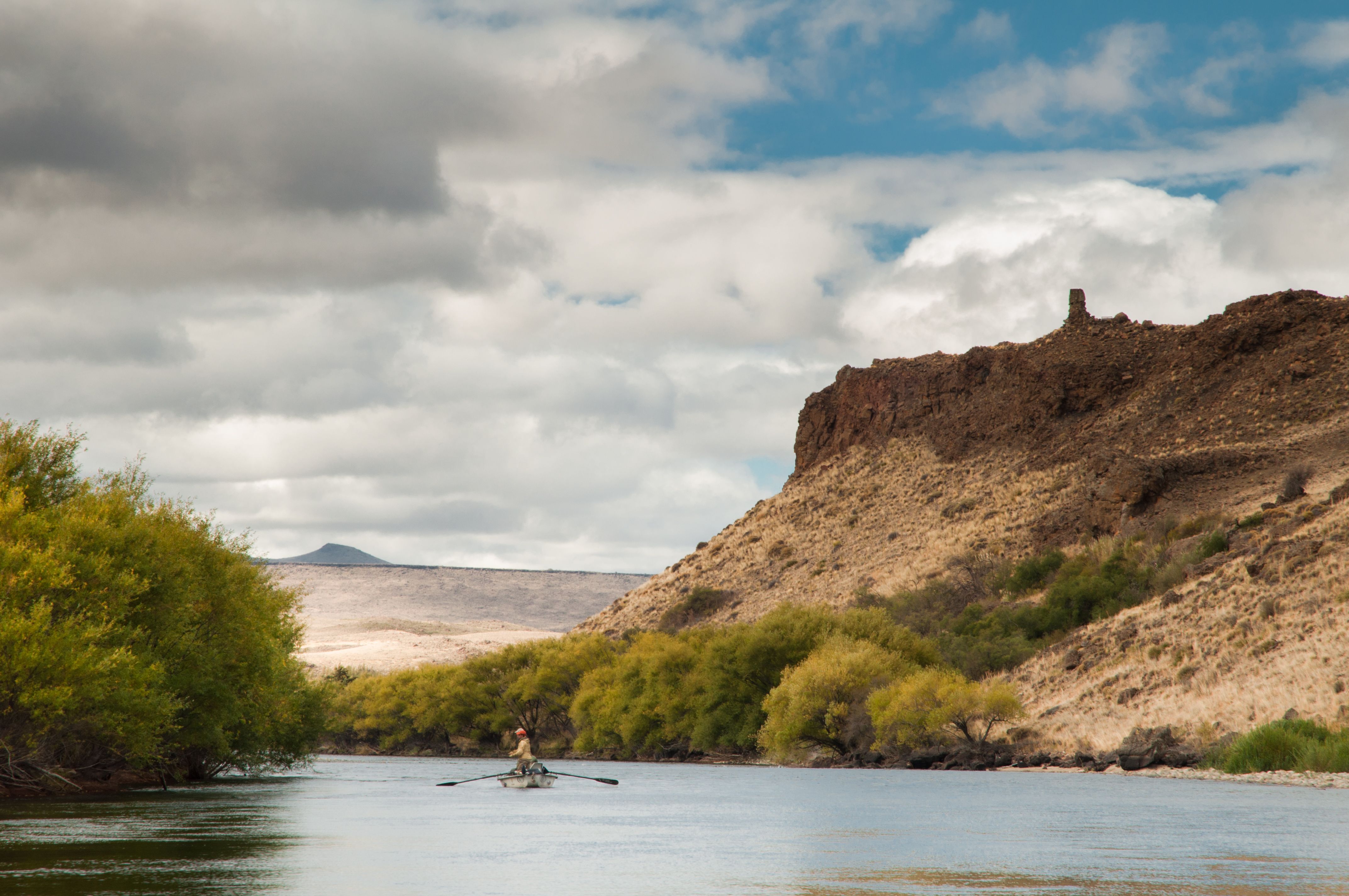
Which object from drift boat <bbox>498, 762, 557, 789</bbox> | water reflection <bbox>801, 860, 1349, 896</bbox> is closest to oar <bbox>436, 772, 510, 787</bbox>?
drift boat <bbox>498, 762, 557, 789</bbox>

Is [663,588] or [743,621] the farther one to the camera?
[663,588]

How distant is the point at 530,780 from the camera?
54406 mm

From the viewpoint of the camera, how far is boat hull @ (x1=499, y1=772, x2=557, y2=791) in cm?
5428

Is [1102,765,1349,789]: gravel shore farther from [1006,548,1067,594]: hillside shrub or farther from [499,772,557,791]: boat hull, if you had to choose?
[1006,548,1067,594]: hillside shrub

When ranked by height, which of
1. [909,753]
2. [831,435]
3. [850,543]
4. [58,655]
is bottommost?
[909,753]

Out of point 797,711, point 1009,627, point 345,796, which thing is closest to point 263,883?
point 345,796

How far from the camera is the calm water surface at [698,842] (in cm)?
2114

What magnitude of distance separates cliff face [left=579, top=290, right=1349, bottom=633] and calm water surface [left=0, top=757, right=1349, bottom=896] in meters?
49.7

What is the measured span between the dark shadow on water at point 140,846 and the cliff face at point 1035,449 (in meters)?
71.2

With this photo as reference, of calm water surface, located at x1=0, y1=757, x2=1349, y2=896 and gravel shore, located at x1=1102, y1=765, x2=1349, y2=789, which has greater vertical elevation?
calm water surface, located at x1=0, y1=757, x2=1349, y2=896

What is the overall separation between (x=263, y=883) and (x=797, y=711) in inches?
2113

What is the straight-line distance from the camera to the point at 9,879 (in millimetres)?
20094

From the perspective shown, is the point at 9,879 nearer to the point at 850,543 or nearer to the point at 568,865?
the point at 568,865

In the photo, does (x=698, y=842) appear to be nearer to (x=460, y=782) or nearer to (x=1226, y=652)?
(x=460, y=782)
